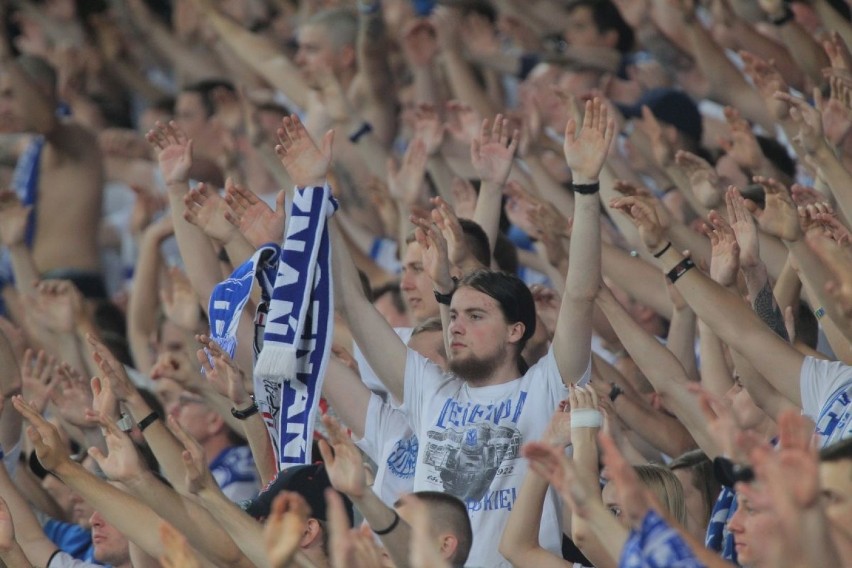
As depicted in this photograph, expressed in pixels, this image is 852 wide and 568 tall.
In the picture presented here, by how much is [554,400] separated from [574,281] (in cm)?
33

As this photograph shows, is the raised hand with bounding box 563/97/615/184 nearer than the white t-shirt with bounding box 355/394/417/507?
Yes

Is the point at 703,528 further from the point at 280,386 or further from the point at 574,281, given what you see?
the point at 280,386

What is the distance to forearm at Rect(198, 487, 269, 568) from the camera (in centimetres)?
406

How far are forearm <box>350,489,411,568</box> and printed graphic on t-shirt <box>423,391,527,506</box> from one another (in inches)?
21.6

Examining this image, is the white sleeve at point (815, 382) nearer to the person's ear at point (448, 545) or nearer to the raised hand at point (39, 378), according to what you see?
the person's ear at point (448, 545)

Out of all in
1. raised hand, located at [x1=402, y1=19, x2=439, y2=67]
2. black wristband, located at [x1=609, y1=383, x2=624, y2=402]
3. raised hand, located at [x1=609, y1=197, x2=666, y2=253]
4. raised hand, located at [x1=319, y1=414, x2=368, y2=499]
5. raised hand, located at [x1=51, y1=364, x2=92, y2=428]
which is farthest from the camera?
raised hand, located at [x1=402, y1=19, x2=439, y2=67]

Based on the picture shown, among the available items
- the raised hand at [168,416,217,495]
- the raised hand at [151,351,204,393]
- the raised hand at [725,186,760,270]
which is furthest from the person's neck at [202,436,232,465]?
the raised hand at [725,186,760,270]

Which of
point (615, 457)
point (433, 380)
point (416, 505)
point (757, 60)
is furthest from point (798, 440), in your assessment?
point (757, 60)

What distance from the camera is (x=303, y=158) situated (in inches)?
185

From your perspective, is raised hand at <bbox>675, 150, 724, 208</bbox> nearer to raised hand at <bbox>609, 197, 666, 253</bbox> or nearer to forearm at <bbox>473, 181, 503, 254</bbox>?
forearm at <bbox>473, 181, 503, 254</bbox>

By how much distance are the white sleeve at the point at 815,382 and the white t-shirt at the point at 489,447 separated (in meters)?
0.57

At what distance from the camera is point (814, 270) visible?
436 cm

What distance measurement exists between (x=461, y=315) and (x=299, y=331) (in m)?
0.47

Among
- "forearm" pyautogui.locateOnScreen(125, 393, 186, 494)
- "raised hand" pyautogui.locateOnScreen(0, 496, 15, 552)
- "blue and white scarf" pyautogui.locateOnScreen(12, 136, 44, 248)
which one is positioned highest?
"forearm" pyautogui.locateOnScreen(125, 393, 186, 494)
